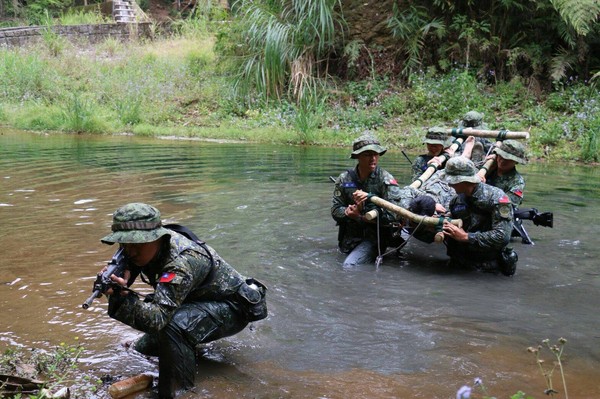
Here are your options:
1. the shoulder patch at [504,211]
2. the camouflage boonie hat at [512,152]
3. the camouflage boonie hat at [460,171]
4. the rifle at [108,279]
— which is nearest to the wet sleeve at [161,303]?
the rifle at [108,279]

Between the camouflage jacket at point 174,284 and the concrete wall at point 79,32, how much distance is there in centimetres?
2215

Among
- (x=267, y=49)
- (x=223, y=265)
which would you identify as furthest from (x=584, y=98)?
(x=223, y=265)

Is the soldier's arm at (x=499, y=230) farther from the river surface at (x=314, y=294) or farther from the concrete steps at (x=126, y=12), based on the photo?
the concrete steps at (x=126, y=12)

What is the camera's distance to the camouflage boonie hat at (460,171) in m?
5.77

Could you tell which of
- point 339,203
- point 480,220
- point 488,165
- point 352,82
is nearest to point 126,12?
point 352,82

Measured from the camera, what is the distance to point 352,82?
1781 centimetres

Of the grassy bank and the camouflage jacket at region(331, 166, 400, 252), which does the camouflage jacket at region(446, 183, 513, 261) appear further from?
the grassy bank

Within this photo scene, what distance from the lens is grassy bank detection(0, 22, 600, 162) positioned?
579 inches

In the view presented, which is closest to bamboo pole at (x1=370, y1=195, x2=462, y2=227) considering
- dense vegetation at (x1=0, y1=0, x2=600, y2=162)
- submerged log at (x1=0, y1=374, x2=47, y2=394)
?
submerged log at (x1=0, y1=374, x2=47, y2=394)

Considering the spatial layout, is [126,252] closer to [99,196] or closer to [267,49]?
[99,196]

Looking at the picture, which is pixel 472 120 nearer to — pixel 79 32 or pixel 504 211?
pixel 504 211

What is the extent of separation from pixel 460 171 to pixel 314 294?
1.68m

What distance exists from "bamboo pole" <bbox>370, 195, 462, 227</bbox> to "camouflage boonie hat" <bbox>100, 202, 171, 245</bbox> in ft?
9.56

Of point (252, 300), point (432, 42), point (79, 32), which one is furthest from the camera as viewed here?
point (79, 32)
